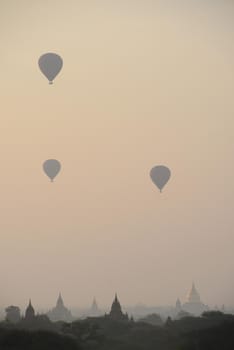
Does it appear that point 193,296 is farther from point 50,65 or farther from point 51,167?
point 50,65

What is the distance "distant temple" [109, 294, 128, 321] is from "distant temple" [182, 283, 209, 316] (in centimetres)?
34

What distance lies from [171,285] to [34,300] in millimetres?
772

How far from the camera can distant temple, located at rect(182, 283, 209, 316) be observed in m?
3.48

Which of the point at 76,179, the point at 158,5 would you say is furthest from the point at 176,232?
the point at 158,5

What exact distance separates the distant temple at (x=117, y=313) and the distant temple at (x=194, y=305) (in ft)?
1.11

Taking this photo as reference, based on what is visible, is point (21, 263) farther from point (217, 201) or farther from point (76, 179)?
point (217, 201)

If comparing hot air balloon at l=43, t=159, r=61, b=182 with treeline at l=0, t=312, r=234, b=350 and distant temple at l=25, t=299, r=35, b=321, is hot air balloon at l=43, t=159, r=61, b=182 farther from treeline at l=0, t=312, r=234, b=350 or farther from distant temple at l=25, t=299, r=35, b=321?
treeline at l=0, t=312, r=234, b=350

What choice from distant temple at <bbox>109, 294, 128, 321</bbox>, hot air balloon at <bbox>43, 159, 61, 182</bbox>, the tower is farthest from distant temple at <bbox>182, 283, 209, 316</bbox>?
hot air balloon at <bbox>43, 159, 61, 182</bbox>

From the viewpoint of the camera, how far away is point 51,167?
12.2 feet

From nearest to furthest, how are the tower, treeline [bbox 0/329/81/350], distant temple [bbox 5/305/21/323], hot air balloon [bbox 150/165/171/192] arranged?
treeline [bbox 0/329/81/350], distant temple [bbox 5/305/21/323], the tower, hot air balloon [bbox 150/165/171/192]

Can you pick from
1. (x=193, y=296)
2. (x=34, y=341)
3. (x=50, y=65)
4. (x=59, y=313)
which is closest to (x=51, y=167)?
(x=50, y=65)

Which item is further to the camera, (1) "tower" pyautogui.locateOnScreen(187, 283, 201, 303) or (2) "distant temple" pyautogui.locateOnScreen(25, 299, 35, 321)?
(1) "tower" pyautogui.locateOnScreen(187, 283, 201, 303)

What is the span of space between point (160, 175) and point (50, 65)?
92cm

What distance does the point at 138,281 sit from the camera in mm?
3584
